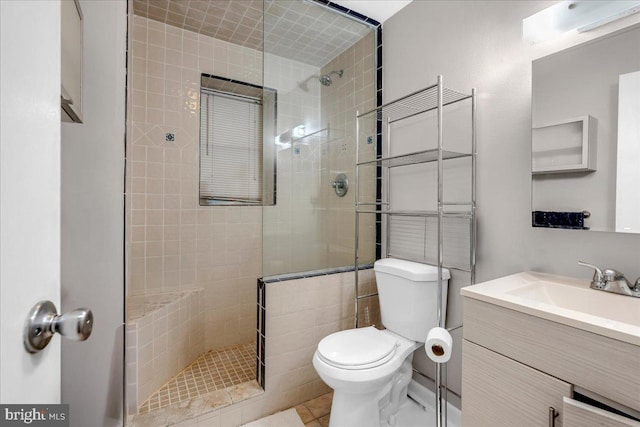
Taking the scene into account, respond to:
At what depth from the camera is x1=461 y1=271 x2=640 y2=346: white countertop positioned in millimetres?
778

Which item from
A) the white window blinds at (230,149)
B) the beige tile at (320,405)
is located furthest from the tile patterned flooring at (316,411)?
the white window blinds at (230,149)

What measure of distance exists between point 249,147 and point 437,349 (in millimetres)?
2107

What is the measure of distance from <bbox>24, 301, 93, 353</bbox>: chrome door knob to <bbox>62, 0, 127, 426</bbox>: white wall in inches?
24.3

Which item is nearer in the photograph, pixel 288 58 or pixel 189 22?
pixel 288 58

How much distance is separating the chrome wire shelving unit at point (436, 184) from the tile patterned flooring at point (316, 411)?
53 cm

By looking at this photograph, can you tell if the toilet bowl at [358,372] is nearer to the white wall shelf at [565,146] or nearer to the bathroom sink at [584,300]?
the bathroom sink at [584,300]

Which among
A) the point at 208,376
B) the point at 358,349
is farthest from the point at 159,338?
the point at 358,349

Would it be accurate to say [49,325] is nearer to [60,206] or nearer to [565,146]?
[60,206]

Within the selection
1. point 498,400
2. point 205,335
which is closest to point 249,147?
point 205,335

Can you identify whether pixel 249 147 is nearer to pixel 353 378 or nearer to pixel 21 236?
pixel 353 378

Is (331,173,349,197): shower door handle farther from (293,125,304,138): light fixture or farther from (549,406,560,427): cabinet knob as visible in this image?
(549,406,560,427): cabinet knob

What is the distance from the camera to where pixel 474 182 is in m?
1.54

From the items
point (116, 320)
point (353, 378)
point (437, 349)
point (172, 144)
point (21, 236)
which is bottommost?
point (353, 378)

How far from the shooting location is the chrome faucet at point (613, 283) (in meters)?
1.01
